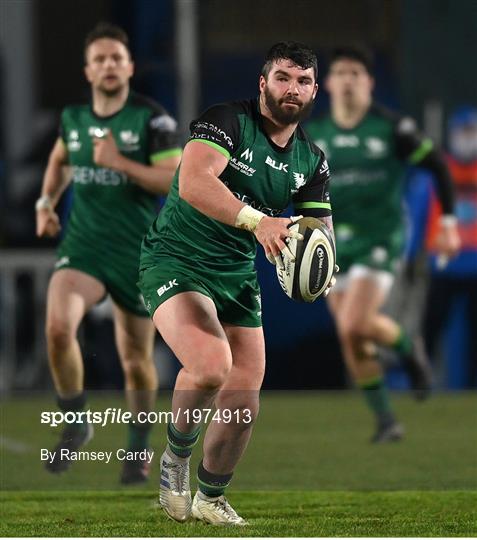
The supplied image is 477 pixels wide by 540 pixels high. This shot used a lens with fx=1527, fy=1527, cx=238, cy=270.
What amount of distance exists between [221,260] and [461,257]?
23.0 feet

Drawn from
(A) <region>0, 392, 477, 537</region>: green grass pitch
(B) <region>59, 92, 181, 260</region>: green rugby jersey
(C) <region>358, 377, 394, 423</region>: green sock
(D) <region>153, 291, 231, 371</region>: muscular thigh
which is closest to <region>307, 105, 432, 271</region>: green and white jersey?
(C) <region>358, 377, 394, 423</region>: green sock

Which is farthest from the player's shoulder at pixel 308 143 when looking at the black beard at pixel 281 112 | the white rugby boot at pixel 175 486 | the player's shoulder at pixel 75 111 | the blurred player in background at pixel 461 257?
the blurred player in background at pixel 461 257

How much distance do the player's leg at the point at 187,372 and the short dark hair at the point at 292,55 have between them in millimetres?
1023

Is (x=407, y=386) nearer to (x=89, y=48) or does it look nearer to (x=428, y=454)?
(x=428, y=454)

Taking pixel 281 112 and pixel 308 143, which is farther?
pixel 308 143

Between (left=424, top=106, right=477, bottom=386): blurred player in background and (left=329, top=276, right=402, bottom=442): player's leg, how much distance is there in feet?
7.63

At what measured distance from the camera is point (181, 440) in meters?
6.47

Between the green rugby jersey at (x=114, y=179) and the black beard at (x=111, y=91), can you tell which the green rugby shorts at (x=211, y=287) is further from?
the black beard at (x=111, y=91)

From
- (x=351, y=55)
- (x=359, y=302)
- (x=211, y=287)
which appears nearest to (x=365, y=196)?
(x=359, y=302)

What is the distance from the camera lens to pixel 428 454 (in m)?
9.34

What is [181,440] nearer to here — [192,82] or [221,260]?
[221,260]

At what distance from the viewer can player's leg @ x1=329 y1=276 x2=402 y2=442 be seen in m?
10.5

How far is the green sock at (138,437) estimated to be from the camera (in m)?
8.21

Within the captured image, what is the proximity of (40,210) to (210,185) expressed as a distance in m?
2.36
